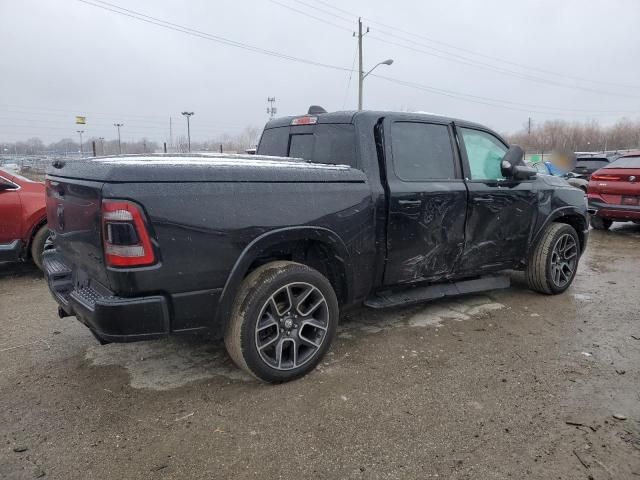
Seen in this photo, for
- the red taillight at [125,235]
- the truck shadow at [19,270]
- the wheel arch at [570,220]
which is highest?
the red taillight at [125,235]

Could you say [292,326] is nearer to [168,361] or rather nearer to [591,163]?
[168,361]

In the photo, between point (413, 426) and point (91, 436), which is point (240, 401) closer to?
point (91, 436)

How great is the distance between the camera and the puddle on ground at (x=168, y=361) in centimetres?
324

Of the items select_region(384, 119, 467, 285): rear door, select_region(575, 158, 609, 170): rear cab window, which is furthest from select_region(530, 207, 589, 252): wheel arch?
select_region(575, 158, 609, 170): rear cab window

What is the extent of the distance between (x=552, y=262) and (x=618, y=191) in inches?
202

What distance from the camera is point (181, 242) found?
2.63 m

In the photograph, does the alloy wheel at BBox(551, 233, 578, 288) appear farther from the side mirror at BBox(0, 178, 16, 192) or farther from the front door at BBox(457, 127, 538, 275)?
the side mirror at BBox(0, 178, 16, 192)

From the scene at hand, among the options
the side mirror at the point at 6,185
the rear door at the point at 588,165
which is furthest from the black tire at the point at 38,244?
the rear door at the point at 588,165

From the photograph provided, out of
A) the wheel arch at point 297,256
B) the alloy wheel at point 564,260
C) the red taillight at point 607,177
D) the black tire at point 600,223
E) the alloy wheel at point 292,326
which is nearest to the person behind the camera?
the wheel arch at point 297,256

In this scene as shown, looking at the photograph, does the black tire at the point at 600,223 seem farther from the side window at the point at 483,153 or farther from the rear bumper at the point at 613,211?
the side window at the point at 483,153

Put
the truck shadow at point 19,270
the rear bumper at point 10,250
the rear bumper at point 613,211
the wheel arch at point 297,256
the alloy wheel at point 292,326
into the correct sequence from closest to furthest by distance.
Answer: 1. the wheel arch at point 297,256
2. the alloy wheel at point 292,326
3. the rear bumper at point 10,250
4. the truck shadow at point 19,270
5. the rear bumper at point 613,211

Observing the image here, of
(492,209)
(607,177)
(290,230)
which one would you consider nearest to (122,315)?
(290,230)

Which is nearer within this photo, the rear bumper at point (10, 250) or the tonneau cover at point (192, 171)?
the tonneau cover at point (192, 171)

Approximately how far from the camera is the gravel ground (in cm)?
239
